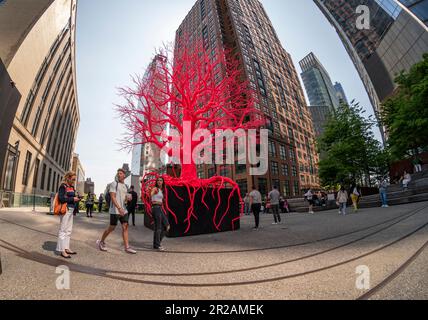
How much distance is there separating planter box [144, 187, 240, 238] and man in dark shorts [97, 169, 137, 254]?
2.06m

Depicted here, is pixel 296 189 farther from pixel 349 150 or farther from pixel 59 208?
pixel 59 208

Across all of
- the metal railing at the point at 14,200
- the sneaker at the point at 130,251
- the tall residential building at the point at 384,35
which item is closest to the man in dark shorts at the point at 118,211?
the sneaker at the point at 130,251

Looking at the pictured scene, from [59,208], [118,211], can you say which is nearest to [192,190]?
[118,211]

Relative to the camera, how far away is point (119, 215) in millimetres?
4379

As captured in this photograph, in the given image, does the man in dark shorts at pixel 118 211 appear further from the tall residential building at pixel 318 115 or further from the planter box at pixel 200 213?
the tall residential building at pixel 318 115

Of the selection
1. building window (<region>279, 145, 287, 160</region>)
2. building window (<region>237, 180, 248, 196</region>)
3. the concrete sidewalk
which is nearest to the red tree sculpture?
the concrete sidewalk

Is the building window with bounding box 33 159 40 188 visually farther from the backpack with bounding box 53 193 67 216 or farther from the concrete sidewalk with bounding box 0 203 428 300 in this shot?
the backpack with bounding box 53 193 67 216

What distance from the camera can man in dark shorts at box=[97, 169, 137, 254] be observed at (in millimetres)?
4273

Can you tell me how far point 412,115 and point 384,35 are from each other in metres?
30.3

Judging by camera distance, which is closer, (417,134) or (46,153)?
(417,134)

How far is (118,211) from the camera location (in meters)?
4.34

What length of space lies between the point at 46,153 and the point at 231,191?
3701 centimetres
